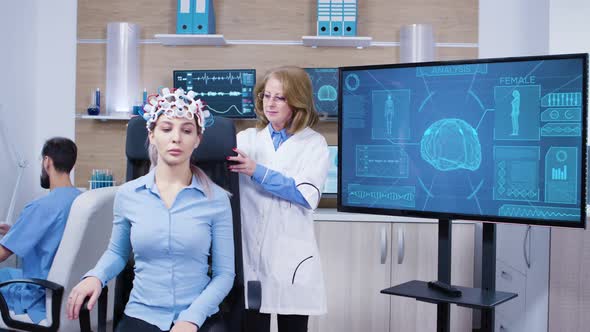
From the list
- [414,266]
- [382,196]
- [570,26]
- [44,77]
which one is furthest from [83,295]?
[570,26]

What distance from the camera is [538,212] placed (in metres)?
1.71

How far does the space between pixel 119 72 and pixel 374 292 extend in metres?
1.94

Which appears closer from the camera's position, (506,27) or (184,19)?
(184,19)

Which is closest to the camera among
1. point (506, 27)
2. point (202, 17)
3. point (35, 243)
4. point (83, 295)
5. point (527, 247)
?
point (83, 295)

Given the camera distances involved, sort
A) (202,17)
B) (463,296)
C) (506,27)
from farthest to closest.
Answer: (506,27), (202,17), (463,296)

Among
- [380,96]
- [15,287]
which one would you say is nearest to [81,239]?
[15,287]

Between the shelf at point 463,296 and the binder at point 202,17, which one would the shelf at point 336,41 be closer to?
the binder at point 202,17

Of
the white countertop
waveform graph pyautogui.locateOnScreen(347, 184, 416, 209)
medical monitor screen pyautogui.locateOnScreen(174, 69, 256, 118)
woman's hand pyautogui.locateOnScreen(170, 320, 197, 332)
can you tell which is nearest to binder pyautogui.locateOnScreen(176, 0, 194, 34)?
medical monitor screen pyautogui.locateOnScreen(174, 69, 256, 118)

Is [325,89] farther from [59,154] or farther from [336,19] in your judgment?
[59,154]

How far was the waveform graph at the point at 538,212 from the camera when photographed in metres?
1.66

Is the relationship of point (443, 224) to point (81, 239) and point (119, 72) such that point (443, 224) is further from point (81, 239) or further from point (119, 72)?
point (119, 72)

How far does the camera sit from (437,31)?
3543 millimetres

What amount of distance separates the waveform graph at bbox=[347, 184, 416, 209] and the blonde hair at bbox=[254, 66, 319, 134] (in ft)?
0.92

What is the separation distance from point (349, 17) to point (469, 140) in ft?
5.78
